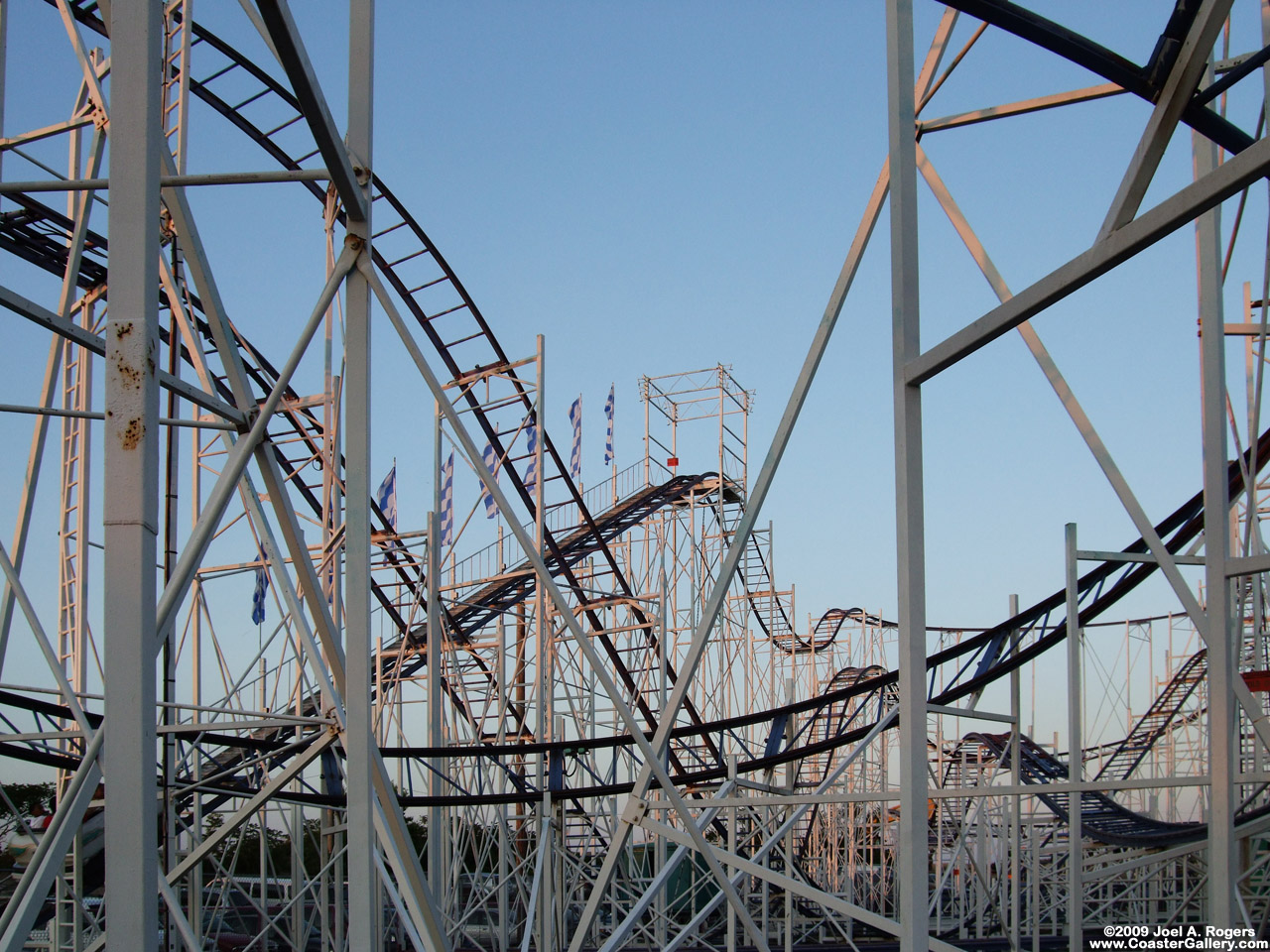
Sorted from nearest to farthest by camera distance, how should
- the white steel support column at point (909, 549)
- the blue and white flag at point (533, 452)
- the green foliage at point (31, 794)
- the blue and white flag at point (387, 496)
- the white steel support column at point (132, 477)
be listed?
1. the white steel support column at point (132, 477)
2. the white steel support column at point (909, 549)
3. the blue and white flag at point (533, 452)
4. the blue and white flag at point (387, 496)
5. the green foliage at point (31, 794)

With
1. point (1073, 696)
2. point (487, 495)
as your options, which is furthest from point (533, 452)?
point (1073, 696)

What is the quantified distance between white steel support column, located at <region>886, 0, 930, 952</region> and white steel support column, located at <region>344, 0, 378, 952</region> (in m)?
1.99

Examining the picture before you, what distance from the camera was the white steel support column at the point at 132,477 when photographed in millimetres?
3148

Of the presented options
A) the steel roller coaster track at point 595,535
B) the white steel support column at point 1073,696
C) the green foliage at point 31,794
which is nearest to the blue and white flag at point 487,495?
the steel roller coaster track at point 595,535

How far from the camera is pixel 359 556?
496 centimetres

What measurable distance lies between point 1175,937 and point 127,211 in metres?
9.05

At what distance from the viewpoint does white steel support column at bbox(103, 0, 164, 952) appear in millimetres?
3148

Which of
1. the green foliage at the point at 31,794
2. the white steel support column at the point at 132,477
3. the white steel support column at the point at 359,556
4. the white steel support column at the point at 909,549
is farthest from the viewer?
the green foliage at the point at 31,794

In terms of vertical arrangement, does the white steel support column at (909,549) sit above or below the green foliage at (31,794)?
above

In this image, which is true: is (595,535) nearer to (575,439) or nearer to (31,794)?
(575,439)

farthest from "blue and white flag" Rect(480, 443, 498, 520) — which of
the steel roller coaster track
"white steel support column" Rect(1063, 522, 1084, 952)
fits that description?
"white steel support column" Rect(1063, 522, 1084, 952)

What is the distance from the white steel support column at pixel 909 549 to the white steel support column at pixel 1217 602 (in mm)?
1679

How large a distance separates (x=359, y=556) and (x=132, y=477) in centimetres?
175

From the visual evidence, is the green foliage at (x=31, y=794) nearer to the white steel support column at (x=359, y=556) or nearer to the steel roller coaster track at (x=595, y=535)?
the steel roller coaster track at (x=595, y=535)
